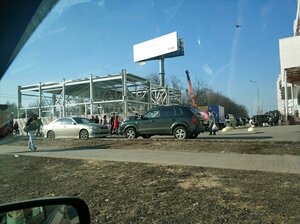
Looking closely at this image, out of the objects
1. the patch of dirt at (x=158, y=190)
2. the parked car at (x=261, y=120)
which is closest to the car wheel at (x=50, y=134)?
the patch of dirt at (x=158, y=190)

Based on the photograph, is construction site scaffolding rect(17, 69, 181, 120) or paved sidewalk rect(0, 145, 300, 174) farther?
construction site scaffolding rect(17, 69, 181, 120)

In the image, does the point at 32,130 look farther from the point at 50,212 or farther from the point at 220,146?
the point at 50,212

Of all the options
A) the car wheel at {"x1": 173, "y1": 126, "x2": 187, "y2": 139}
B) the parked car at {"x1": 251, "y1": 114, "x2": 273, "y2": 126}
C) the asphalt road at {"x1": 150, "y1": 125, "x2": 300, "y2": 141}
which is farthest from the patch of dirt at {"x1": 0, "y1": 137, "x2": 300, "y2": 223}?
the parked car at {"x1": 251, "y1": 114, "x2": 273, "y2": 126}

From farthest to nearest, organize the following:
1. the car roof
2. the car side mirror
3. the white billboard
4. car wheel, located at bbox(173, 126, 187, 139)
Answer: car wheel, located at bbox(173, 126, 187, 139), the white billboard, the car roof, the car side mirror

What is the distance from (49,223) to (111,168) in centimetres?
758

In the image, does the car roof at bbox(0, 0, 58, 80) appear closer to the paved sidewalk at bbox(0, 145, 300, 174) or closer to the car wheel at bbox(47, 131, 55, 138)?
the paved sidewalk at bbox(0, 145, 300, 174)

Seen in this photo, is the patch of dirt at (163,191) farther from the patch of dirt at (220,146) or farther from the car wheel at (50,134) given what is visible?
the car wheel at (50,134)

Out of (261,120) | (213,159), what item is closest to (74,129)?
(213,159)

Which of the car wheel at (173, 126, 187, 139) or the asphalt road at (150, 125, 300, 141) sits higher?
the car wheel at (173, 126, 187, 139)

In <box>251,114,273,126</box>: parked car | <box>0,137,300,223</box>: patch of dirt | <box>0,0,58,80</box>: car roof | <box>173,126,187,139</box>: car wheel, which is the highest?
<box>0,0,58,80</box>: car roof

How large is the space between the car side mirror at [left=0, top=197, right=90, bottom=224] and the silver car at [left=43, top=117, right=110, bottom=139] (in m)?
22.0

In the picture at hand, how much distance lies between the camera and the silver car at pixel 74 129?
998 inches

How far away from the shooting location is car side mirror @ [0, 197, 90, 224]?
3.00 m

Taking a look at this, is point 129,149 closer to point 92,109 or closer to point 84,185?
point 84,185
